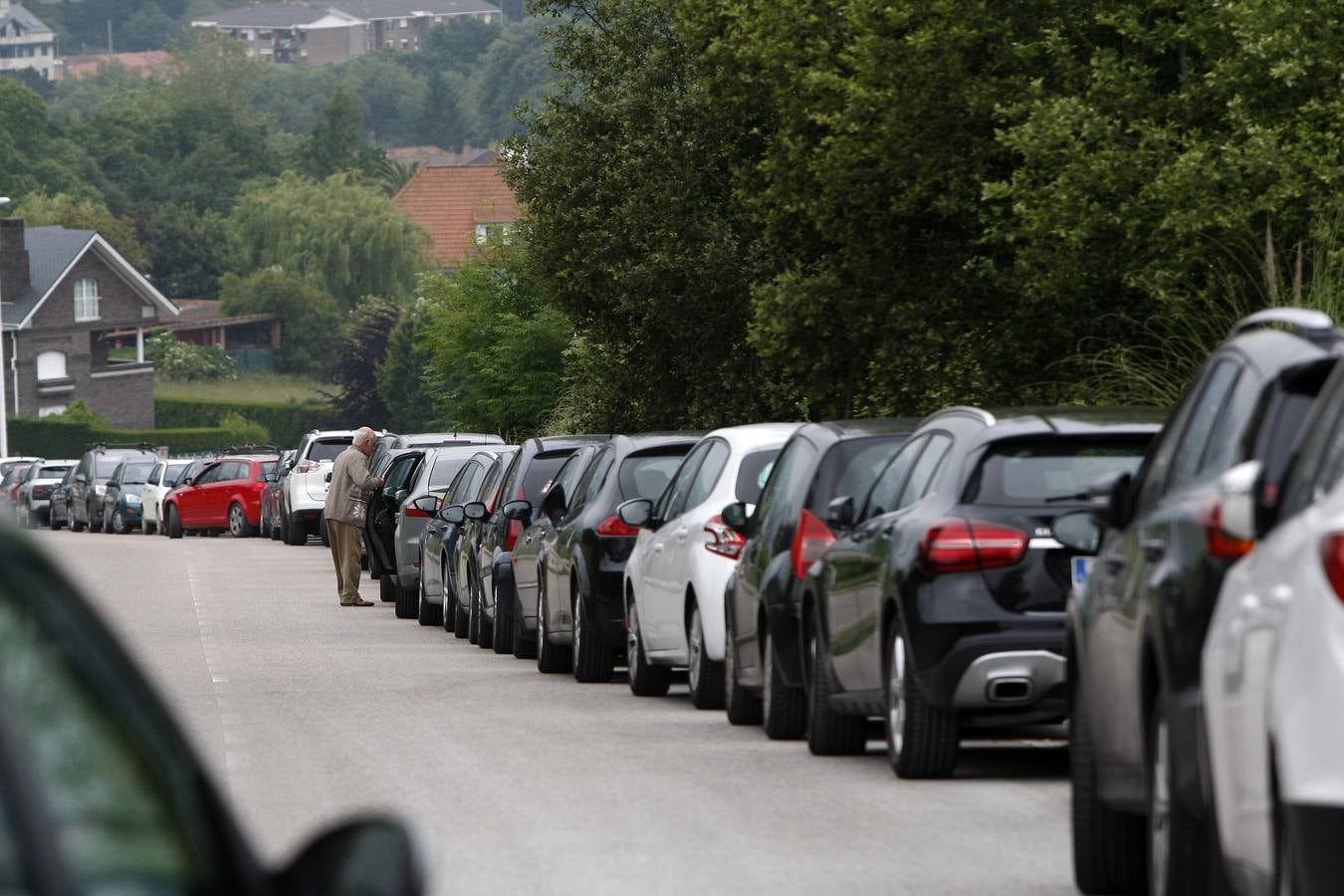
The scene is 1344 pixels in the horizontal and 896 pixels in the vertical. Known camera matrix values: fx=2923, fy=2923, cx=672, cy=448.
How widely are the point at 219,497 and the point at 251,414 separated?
62.0m

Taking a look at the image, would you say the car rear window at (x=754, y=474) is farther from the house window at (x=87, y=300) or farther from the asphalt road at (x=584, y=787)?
the house window at (x=87, y=300)

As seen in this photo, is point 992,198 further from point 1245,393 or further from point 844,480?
point 1245,393

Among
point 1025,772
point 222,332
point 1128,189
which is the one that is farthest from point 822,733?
point 222,332

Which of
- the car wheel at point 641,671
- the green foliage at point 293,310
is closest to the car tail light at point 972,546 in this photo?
the car wheel at point 641,671

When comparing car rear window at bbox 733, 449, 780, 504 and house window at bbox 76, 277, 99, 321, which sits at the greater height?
car rear window at bbox 733, 449, 780, 504

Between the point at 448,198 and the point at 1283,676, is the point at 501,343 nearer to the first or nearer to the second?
the point at 1283,676

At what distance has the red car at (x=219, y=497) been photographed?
54.7 metres

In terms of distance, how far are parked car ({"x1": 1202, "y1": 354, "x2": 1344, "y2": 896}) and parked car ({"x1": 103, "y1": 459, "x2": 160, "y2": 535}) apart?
5430 centimetres

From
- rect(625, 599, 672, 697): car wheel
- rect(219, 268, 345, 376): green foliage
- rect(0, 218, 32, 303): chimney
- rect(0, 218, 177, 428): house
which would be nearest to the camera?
rect(625, 599, 672, 697): car wheel

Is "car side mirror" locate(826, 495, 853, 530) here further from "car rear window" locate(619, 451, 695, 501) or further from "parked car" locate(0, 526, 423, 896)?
"parked car" locate(0, 526, 423, 896)

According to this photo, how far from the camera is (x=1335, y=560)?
17.4 ft

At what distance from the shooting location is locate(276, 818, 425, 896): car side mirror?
3555 millimetres

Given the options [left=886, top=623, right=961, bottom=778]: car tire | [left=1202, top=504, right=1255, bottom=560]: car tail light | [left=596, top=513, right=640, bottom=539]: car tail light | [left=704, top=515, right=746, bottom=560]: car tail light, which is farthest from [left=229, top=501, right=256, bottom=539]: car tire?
[left=1202, top=504, right=1255, bottom=560]: car tail light

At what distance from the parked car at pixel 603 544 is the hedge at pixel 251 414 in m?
98.0
